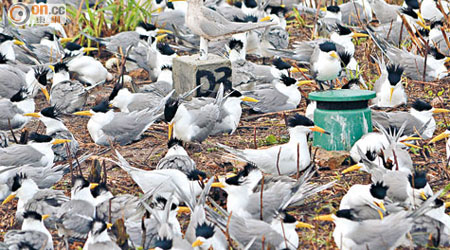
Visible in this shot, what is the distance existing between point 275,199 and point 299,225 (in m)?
0.33

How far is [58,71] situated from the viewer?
763cm

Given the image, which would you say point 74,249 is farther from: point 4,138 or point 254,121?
point 254,121

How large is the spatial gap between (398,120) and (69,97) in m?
2.98

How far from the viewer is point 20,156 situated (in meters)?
5.67

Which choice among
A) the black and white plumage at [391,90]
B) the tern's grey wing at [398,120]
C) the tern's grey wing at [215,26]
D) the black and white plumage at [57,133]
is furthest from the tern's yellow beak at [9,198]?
the black and white plumage at [391,90]

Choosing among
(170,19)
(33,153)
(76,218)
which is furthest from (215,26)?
(170,19)

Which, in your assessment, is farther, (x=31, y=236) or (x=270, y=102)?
(x=270, y=102)

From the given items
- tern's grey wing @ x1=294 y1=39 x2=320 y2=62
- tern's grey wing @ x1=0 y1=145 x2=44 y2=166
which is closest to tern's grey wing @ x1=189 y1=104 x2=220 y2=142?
tern's grey wing @ x1=0 y1=145 x2=44 y2=166

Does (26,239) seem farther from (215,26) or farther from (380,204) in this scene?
(215,26)

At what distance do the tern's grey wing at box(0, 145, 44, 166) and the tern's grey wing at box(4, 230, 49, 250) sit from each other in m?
1.28

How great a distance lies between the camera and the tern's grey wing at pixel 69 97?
7.15m

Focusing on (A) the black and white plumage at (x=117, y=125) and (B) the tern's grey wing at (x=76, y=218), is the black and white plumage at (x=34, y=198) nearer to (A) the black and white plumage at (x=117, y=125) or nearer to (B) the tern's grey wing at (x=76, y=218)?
(B) the tern's grey wing at (x=76, y=218)

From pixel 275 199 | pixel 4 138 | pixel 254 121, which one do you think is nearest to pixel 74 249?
pixel 275 199

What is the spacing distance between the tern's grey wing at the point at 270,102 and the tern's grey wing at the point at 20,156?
2039mm
